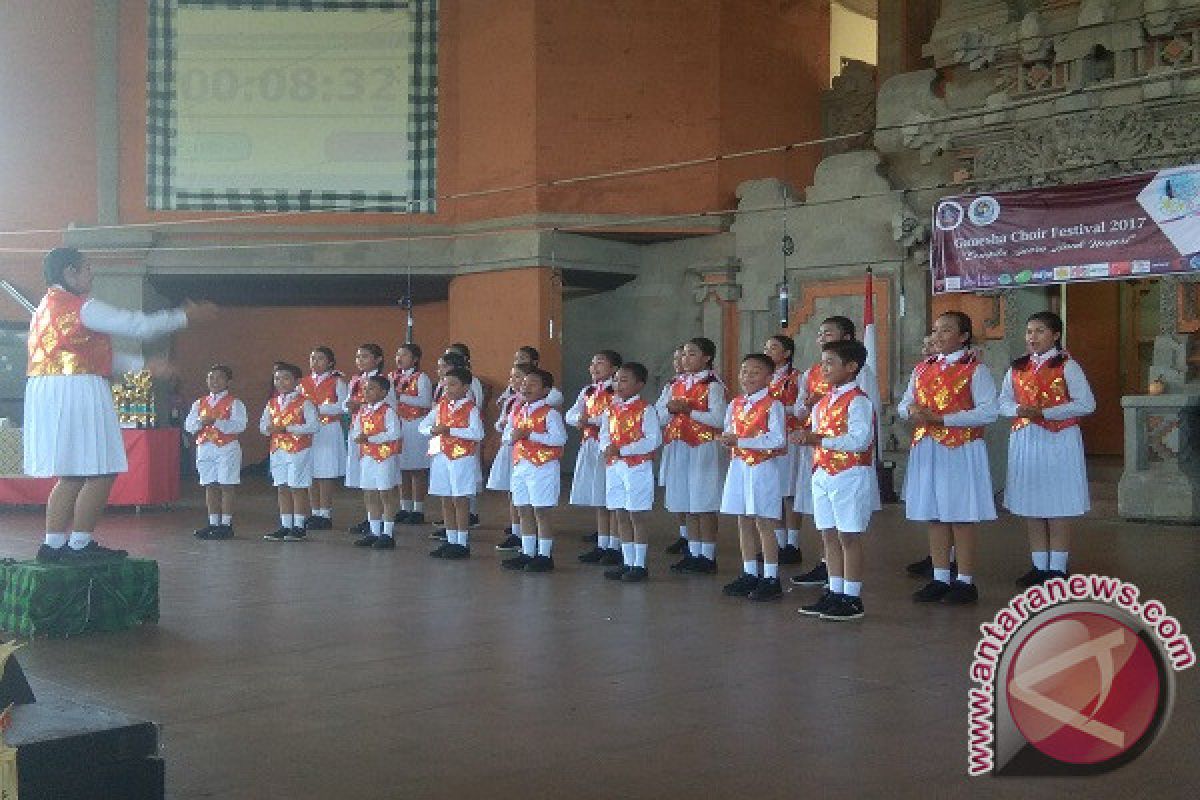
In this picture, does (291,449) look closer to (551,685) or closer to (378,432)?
(378,432)

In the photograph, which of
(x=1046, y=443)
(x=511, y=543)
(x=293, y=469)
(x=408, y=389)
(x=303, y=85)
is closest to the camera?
(x=1046, y=443)

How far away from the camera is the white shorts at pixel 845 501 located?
6.64 meters

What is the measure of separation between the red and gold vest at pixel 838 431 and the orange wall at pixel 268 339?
38.6 feet

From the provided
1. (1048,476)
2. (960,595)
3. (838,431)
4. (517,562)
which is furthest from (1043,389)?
(517,562)

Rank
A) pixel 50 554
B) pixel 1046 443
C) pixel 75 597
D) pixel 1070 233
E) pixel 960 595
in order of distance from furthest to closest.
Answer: pixel 1070 233
pixel 1046 443
pixel 960 595
pixel 50 554
pixel 75 597

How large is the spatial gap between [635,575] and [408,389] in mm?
3856

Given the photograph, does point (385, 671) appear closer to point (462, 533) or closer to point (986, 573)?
point (462, 533)

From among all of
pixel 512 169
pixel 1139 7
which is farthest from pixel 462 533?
pixel 1139 7

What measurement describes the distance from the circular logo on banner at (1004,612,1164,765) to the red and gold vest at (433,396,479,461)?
6764mm

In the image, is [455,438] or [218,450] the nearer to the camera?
[455,438]

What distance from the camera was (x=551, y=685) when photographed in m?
5.19

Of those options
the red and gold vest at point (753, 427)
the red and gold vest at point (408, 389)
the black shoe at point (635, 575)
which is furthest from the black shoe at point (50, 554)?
the red and gold vest at point (408, 389)

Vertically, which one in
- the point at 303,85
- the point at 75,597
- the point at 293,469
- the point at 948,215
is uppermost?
the point at 303,85

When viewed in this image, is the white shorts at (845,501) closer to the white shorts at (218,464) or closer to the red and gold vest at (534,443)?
the red and gold vest at (534,443)
